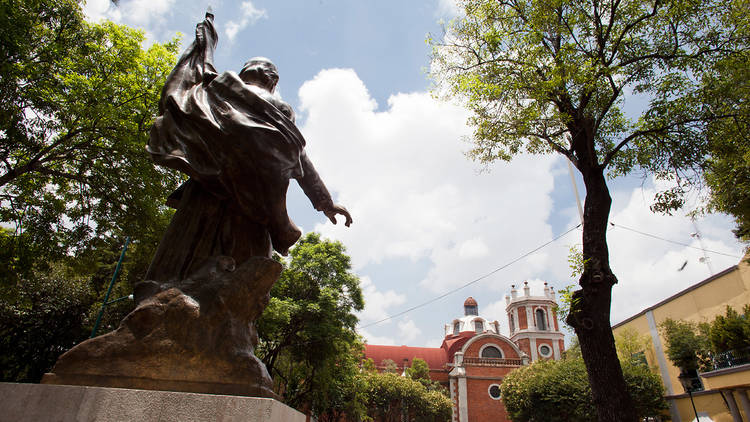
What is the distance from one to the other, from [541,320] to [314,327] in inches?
1265

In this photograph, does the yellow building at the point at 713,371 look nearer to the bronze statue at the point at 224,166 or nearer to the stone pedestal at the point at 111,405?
the bronze statue at the point at 224,166

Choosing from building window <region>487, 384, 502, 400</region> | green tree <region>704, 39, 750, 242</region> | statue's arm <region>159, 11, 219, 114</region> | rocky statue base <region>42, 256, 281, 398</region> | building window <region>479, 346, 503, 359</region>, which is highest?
building window <region>479, 346, 503, 359</region>

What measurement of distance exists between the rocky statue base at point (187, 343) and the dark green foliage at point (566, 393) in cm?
2002

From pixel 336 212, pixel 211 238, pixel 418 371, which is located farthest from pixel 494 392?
pixel 211 238

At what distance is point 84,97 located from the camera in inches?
303

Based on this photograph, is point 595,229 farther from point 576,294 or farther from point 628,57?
point 628,57

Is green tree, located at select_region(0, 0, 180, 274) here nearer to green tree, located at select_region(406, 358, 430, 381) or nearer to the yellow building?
the yellow building

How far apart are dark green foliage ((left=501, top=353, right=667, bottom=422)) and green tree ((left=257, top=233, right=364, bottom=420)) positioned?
9.72 m

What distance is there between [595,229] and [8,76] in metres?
10.1

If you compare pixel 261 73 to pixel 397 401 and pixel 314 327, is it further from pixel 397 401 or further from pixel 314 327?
pixel 397 401

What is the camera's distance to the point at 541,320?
4031 cm

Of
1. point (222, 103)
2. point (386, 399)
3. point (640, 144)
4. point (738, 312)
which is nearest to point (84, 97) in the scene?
point (222, 103)

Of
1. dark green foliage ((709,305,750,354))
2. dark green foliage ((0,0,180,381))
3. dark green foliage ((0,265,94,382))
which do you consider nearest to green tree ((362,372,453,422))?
dark green foliage ((709,305,750,354))

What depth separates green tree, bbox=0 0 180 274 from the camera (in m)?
7.54
